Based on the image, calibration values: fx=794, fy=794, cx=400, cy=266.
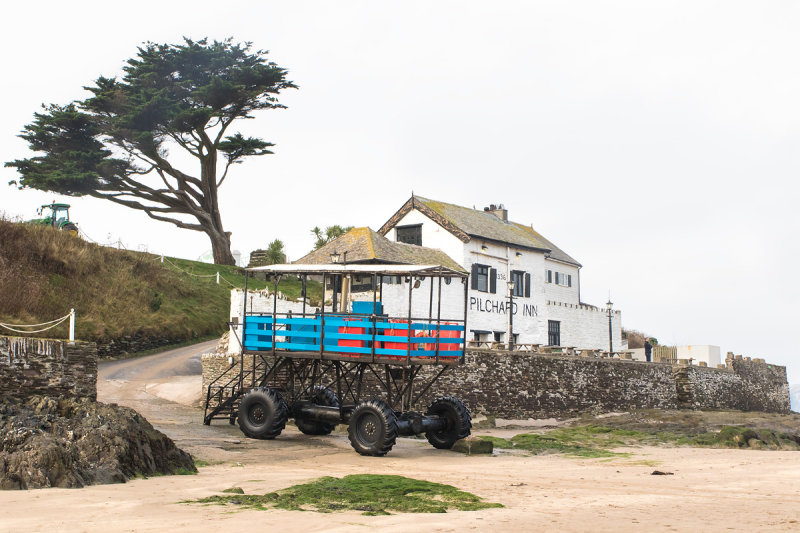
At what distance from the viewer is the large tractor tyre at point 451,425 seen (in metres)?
20.1

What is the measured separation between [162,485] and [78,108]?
42756mm

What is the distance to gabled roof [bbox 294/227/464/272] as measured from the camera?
3425 cm

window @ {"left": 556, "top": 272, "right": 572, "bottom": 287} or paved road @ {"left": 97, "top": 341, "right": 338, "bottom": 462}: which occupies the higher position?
window @ {"left": 556, "top": 272, "right": 572, "bottom": 287}

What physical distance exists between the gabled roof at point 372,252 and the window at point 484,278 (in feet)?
3.92

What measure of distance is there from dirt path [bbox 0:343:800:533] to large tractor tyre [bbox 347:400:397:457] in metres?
0.30

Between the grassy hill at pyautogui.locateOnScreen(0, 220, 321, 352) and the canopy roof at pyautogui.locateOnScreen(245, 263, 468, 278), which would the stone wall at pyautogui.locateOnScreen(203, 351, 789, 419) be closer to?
the canopy roof at pyautogui.locateOnScreen(245, 263, 468, 278)

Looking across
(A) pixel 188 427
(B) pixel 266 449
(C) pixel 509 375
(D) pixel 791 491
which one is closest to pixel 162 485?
(B) pixel 266 449

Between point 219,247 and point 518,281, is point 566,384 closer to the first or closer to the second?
point 518,281

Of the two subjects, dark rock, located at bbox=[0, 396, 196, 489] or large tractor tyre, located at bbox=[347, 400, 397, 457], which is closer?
dark rock, located at bbox=[0, 396, 196, 489]

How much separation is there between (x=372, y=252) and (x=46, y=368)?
18218mm

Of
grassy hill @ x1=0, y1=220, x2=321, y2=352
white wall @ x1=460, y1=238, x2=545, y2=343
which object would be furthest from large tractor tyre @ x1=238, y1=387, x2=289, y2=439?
white wall @ x1=460, y1=238, x2=545, y2=343

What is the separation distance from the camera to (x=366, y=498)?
12055 millimetres

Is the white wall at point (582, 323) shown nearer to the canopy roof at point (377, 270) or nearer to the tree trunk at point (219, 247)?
the tree trunk at point (219, 247)

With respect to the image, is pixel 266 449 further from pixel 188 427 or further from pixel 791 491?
pixel 791 491
